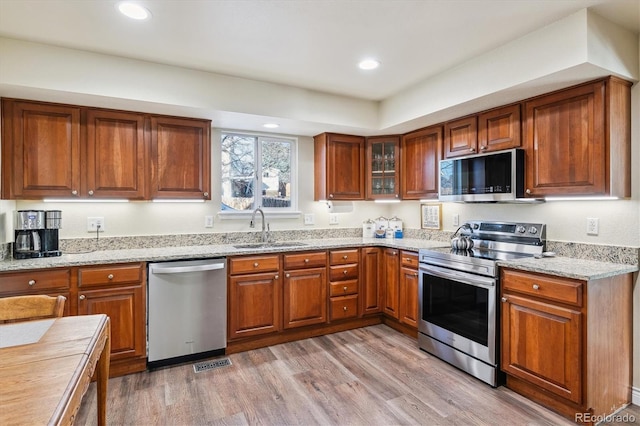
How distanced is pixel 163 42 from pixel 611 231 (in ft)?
11.1

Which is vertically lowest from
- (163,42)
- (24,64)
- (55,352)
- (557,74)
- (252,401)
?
(252,401)

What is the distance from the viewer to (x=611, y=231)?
2367 millimetres

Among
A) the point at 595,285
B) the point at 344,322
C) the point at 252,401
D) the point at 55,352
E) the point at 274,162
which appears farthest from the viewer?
the point at 274,162

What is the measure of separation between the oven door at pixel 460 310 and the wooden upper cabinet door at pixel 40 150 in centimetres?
304

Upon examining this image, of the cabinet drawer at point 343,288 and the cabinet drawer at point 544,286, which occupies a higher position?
the cabinet drawer at point 544,286

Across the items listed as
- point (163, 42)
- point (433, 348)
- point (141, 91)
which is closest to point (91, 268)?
point (141, 91)

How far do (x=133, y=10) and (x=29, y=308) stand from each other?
171 cm

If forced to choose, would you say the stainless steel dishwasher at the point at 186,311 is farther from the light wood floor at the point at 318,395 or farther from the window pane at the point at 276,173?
the window pane at the point at 276,173

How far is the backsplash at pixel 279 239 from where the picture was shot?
236 cm

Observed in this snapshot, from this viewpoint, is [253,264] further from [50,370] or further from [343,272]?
[50,370]

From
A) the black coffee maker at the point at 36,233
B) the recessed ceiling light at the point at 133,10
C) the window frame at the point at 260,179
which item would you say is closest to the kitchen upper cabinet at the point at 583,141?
the window frame at the point at 260,179

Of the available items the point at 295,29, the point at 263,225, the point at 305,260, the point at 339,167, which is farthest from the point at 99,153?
the point at 339,167

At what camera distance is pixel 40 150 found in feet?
8.51

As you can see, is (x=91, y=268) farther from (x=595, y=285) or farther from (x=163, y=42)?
(x=595, y=285)
